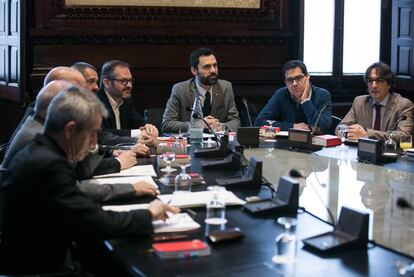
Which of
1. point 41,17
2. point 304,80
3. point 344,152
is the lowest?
point 344,152

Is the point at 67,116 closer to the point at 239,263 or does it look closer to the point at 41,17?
Result: the point at 239,263

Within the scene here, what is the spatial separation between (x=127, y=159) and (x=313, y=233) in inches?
55.7

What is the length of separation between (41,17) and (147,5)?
37.4 inches

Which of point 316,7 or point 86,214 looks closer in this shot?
point 86,214

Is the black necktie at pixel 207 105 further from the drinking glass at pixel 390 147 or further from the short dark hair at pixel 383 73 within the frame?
the drinking glass at pixel 390 147

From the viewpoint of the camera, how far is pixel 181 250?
1991mm

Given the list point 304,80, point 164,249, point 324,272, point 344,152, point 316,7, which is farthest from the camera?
point 316,7

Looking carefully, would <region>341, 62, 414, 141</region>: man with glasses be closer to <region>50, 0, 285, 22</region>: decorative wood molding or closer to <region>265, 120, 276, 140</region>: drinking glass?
<region>265, 120, 276, 140</region>: drinking glass

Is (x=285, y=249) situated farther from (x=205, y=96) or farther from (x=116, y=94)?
(x=205, y=96)

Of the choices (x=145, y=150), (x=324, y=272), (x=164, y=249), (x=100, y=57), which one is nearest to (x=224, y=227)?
(x=164, y=249)

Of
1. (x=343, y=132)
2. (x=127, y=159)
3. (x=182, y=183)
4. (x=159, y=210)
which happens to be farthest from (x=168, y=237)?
(x=343, y=132)

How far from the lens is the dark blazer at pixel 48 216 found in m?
2.10

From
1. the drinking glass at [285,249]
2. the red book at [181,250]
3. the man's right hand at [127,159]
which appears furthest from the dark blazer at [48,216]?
the man's right hand at [127,159]

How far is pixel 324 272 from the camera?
1873mm
